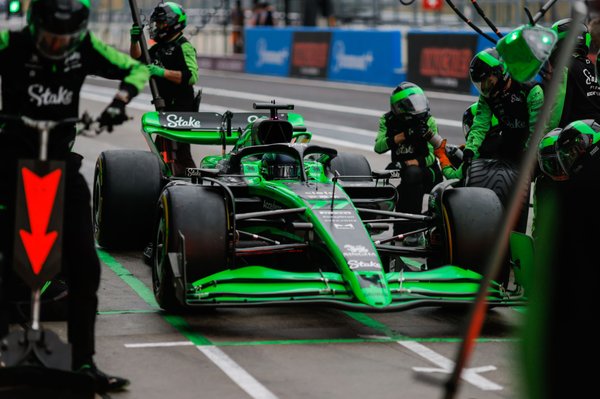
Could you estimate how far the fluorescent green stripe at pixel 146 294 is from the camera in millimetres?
6934

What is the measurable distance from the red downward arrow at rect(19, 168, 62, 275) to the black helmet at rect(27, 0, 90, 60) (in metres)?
0.55

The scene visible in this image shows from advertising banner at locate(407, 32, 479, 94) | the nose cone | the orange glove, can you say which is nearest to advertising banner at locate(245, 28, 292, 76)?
advertising banner at locate(407, 32, 479, 94)

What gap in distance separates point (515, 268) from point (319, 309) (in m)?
1.39

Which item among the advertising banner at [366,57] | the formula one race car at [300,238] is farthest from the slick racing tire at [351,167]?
the advertising banner at [366,57]

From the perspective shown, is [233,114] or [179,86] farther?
[179,86]

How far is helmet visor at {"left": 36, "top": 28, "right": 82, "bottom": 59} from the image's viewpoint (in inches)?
211

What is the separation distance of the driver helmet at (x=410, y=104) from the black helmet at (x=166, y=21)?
2785 millimetres

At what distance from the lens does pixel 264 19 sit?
36.1 m

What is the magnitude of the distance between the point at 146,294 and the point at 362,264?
1.96 metres

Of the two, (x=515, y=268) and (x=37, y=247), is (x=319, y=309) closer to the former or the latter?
(x=515, y=268)

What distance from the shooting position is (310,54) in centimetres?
3241

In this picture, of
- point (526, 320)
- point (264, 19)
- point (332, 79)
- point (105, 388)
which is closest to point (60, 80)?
point (105, 388)

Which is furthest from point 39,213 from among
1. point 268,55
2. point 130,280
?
point 268,55

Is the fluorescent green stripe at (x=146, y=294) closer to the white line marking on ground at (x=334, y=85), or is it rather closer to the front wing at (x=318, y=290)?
the front wing at (x=318, y=290)
